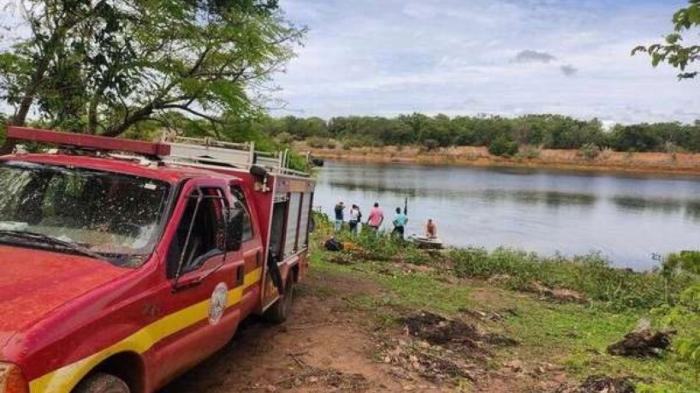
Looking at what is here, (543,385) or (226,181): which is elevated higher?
(226,181)

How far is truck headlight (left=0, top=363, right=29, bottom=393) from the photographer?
3.02 meters

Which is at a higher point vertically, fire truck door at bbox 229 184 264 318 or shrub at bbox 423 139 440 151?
shrub at bbox 423 139 440 151

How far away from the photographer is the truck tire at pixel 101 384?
3.58m

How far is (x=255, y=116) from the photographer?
1656 centimetres

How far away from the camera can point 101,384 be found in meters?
3.68

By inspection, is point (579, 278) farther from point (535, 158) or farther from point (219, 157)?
point (535, 158)

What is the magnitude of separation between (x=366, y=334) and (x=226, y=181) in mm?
3278

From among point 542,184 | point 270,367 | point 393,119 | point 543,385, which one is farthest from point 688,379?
point 393,119

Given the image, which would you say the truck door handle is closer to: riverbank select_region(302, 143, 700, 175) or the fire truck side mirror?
the fire truck side mirror

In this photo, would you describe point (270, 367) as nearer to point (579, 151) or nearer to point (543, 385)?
point (543, 385)

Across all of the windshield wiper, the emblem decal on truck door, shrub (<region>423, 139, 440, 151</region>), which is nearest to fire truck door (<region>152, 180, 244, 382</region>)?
the emblem decal on truck door

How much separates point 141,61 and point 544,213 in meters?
43.3

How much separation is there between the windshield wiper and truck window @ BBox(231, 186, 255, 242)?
2.10m

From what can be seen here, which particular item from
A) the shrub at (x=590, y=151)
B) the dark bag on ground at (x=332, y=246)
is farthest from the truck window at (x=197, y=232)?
the shrub at (x=590, y=151)
